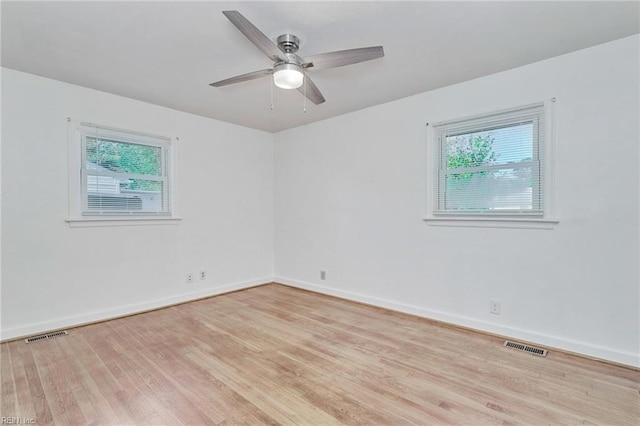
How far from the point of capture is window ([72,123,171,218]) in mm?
3340

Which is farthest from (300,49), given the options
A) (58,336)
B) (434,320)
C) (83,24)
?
(58,336)

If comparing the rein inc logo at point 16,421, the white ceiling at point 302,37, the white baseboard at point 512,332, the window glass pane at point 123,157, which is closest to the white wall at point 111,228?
the window glass pane at point 123,157

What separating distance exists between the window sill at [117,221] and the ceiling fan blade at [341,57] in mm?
2727

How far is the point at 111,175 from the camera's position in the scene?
3.51 m

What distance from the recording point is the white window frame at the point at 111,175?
10.6 feet

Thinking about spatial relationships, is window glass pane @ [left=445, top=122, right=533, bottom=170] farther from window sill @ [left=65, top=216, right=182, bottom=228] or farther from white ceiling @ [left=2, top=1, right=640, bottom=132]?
window sill @ [left=65, top=216, right=182, bottom=228]

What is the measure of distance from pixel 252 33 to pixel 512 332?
3220mm

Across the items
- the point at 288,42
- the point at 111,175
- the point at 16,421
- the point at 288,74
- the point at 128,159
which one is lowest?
the point at 16,421

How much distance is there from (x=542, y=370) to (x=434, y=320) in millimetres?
1110

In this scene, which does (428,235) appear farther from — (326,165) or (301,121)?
(301,121)

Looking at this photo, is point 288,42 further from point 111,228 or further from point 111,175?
point 111,228

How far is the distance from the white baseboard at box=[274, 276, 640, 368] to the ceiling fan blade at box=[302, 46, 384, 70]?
8.59 ft

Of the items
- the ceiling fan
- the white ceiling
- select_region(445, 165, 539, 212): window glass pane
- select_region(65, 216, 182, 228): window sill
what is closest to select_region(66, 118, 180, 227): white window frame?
select_region(65, 216, 182, 228): window sill

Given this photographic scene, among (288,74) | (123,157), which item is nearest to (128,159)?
(123,157)
